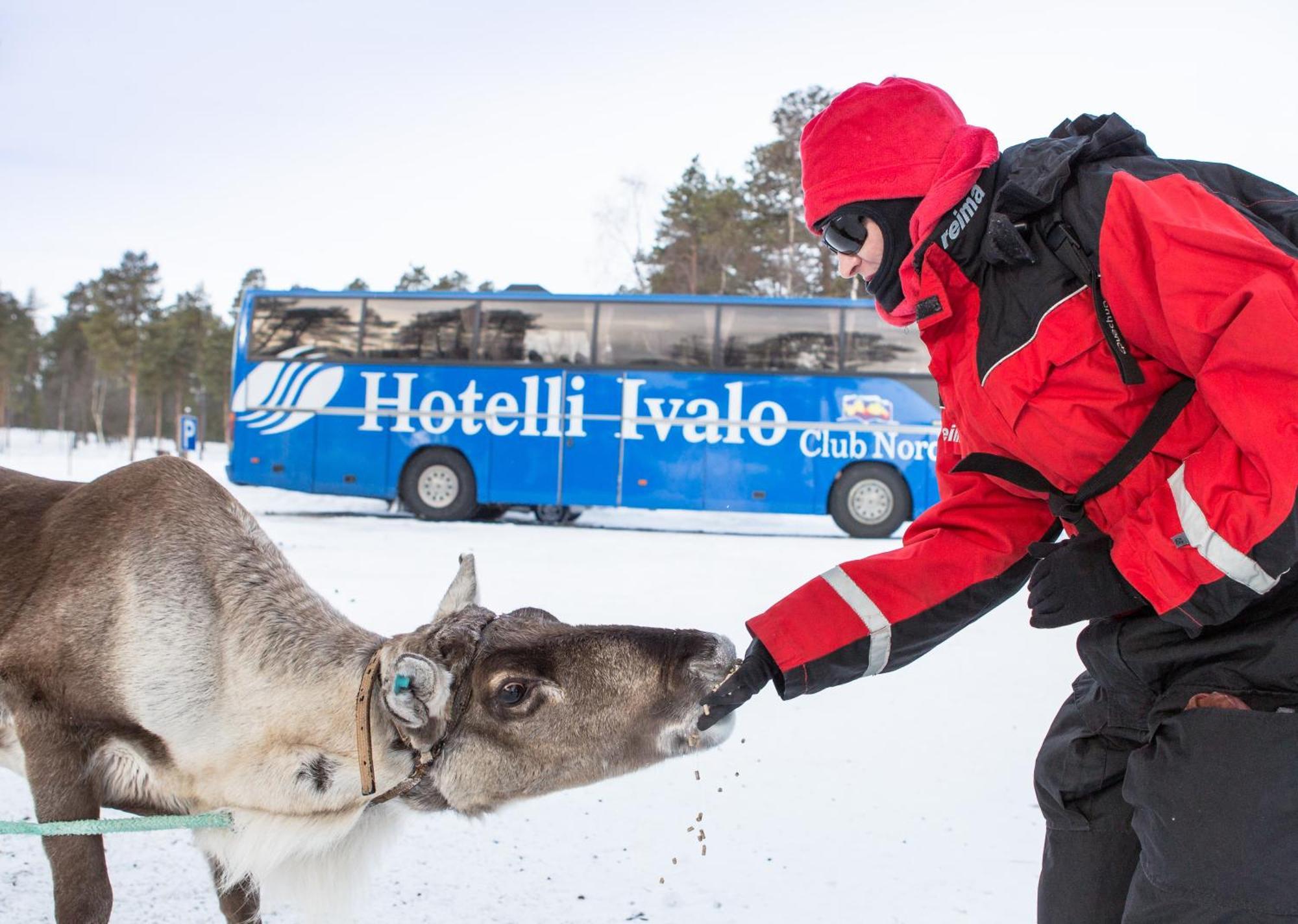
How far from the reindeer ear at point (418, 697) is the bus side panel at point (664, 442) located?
1239 centimetres

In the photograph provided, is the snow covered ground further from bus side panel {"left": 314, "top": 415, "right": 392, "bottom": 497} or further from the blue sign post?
the blue sign post

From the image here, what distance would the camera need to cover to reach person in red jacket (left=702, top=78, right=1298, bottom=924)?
1.42 metres

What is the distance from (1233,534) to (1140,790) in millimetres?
512

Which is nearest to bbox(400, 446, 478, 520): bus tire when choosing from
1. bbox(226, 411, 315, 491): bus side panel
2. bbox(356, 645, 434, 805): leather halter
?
bbox(226, 411, 315, 491): bus side panel

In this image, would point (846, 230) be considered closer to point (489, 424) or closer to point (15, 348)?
point (489, 424)

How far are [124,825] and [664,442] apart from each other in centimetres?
1258

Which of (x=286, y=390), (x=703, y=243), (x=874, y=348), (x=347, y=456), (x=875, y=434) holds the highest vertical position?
(x=703, y=243)

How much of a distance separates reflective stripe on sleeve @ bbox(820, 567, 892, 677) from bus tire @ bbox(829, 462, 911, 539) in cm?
1282

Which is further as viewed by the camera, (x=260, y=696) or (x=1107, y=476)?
(x=260, y=696)

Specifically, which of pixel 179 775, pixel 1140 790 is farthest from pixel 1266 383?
pixel 179 775

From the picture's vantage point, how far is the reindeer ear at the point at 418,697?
2311mm

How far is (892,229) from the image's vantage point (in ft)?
6.35

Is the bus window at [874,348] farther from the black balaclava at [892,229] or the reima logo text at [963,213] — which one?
the reima logo text at [963,213]

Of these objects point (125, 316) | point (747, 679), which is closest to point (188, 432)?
point (747, 679)
